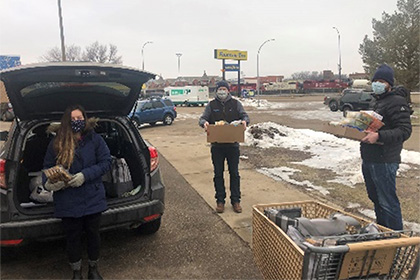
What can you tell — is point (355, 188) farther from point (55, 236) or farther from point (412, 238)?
point (55, 236)

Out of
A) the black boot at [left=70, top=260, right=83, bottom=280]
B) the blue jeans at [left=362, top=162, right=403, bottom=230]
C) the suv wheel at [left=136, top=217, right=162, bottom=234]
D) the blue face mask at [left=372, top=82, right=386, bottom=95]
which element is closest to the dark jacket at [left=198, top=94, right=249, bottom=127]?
the suv wheel at [left=136, top=217, right=162, bottom=234]

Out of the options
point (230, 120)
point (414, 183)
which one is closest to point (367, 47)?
point (414, 183)

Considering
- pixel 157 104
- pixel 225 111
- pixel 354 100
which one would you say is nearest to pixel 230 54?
pixel 354 100

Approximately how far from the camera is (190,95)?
38.0m

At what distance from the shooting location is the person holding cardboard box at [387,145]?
123 inches

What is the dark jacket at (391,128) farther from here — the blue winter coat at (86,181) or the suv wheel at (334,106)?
the suv wheel at (334,106)

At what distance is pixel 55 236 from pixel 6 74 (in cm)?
147

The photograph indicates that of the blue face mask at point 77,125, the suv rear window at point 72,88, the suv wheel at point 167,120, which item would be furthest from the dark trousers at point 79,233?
the suv wheel at point 167,120

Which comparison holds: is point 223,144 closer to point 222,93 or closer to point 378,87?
point 222,93

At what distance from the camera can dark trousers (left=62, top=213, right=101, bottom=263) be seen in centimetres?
289

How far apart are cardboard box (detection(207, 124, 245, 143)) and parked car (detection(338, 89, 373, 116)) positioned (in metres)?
20.4

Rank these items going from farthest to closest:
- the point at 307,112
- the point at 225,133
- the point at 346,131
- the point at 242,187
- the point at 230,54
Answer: the point at 230,54 < the point at 307,112 < the point at 242,187 < the point at 225,133 < the point at 346,131

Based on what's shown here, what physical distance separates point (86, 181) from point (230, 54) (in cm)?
4965

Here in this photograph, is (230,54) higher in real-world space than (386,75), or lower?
higher
